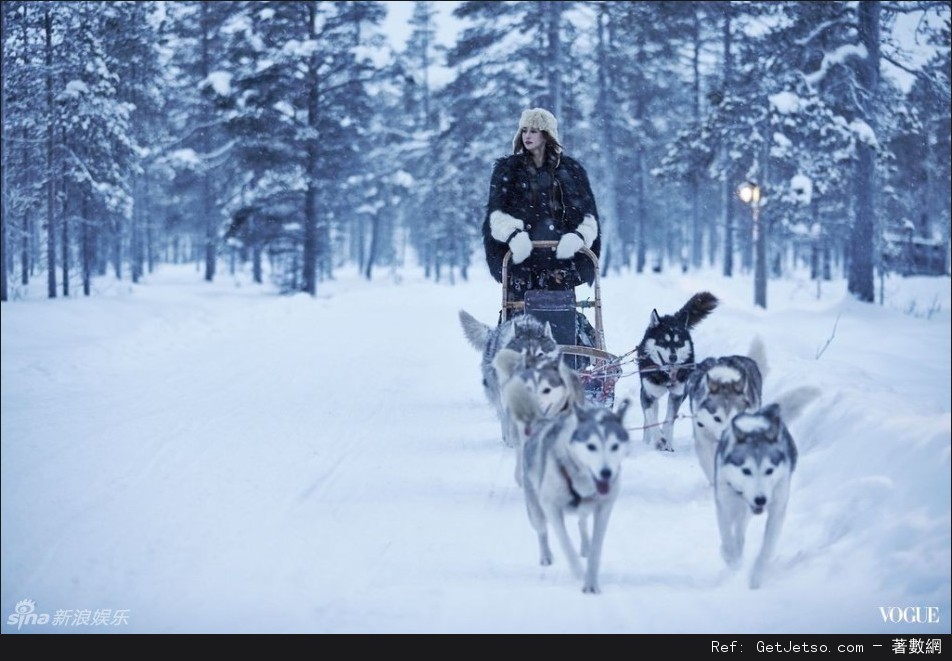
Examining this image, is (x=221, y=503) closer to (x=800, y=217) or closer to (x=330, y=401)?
(x=330, y=401)

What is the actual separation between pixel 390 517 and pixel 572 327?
230 cm

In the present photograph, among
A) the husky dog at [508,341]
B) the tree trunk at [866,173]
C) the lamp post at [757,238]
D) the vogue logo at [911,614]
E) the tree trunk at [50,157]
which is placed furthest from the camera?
the lamp post at [757,238]

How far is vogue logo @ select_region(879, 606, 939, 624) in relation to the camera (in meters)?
2.50

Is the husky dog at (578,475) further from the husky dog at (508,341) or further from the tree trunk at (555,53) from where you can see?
the tree trunk at (555,53)

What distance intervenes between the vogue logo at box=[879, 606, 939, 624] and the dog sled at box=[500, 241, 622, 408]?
289cm

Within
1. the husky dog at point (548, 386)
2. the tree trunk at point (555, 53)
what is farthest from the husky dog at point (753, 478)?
the tree trunk at point (555, 53)

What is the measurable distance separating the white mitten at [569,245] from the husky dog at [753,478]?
256cm

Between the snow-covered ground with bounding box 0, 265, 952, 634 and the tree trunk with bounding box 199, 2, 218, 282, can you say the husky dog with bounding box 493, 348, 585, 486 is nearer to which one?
the snow-covered ground with bounding box 0, 265, 952, 634

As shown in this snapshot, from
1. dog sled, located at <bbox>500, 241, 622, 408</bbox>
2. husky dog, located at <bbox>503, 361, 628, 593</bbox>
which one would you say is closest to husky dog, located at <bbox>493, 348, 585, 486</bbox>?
husky dog, located at <bbox>503, 361, 628, 593</bbox>

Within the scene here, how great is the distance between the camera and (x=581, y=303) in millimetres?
6047

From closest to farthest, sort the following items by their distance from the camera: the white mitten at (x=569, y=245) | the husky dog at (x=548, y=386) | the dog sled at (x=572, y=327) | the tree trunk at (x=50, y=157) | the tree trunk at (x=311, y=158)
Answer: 1. the husky dog at (x=548, y=386)
2. the dog sled at (x=572, y=327)
3. the white mitten at (x=569, y=245)
4. the tree trunk at (x=50, y=157)
5. the tree trunk at (x=311, y=158)

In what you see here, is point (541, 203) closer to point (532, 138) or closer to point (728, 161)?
point (532, 138)

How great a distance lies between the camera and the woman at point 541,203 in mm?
5922

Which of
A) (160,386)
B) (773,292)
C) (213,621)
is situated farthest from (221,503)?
(773,292)
